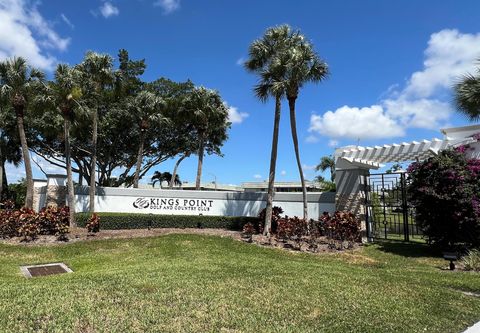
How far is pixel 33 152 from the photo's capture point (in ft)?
107

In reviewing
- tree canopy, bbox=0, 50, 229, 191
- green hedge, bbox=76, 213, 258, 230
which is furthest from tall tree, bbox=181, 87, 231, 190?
green hedge, bbox=76, 213, 258, 230

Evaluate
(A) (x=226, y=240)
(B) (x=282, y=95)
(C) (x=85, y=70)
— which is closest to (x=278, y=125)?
(B) (x=282, y=95)

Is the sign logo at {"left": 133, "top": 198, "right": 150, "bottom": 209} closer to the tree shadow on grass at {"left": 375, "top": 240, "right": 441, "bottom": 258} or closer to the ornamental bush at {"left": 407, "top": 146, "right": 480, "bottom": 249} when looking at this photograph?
the tree shadow on grass at {"left": 375, "top": 240, "right": 441, "bottom": 258}

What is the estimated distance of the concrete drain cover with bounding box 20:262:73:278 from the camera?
9441 mm

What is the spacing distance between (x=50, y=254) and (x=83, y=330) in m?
8.88

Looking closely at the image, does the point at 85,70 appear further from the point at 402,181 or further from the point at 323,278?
the point at 323,278

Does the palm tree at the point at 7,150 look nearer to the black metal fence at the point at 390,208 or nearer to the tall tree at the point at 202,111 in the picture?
the tall tree at the point at 202,111

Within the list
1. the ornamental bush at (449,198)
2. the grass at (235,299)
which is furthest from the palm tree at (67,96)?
the ornamental bush at (449,198)

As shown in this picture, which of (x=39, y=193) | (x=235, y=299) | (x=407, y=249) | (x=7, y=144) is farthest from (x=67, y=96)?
(x=7, y=144)

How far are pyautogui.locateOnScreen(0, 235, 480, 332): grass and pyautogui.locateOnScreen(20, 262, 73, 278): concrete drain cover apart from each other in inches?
10.1

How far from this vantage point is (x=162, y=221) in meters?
18.7

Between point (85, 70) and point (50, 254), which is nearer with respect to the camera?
point (50, 254)

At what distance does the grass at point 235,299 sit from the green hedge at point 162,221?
23.1ft

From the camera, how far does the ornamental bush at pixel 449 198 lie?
1215cm
